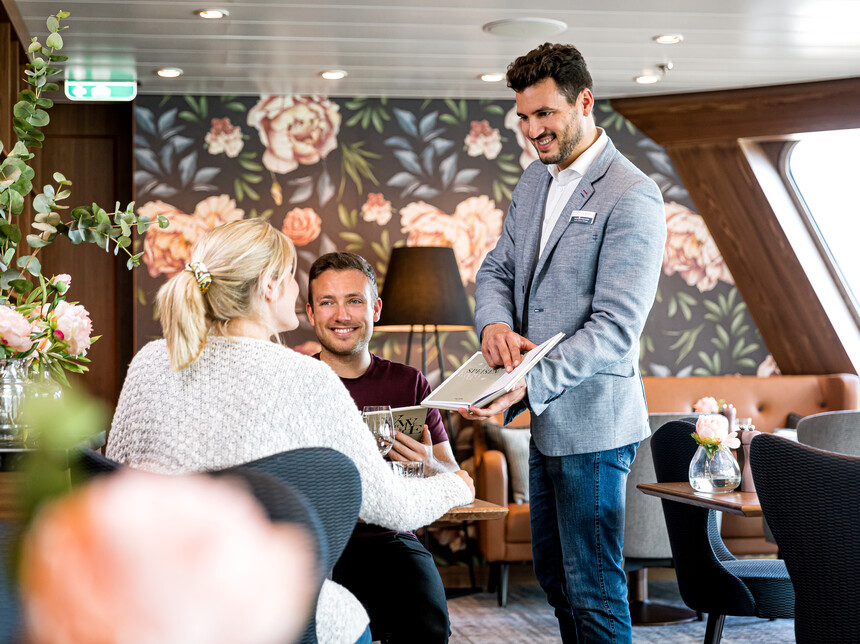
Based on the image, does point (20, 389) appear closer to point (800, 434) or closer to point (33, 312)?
point (33, 312)

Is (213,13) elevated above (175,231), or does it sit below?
above

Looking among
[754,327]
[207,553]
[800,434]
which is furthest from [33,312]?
[754,327]

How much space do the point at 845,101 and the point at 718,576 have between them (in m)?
3.48

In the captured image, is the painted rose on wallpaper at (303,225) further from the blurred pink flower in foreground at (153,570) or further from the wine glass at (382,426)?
the blurred pink flower in foreground at (153,570)

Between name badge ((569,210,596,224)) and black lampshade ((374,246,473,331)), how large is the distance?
2.55 metres

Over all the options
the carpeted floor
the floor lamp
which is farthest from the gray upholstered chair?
the floor lamp

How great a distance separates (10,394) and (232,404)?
0.62 m

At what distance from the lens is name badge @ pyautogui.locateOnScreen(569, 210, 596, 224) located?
2109 millimetres

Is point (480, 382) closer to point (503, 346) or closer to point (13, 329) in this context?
point (503, 346)

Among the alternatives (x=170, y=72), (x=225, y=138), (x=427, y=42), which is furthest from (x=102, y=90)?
(x=427, y=42)

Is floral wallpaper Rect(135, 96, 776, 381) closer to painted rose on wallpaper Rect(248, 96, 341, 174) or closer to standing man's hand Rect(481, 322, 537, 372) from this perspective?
painted rose on wallpaper Rect(248, 96, 341, 174)

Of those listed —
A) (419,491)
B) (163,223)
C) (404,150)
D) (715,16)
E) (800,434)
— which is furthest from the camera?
(404,150)

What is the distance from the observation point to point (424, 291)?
4762mm

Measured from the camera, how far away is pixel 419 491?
1605 mm
